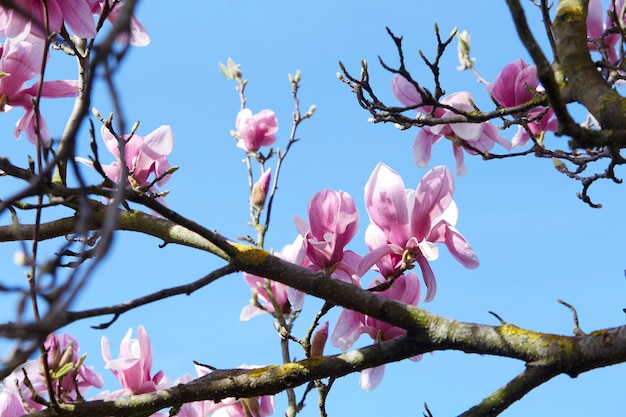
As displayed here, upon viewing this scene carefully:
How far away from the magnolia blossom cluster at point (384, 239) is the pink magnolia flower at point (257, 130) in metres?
2.08

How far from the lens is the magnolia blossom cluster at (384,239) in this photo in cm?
193

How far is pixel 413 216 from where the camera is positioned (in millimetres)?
1948

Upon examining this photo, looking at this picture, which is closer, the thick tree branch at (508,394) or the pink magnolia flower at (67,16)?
the thick tree branch at (508,394)

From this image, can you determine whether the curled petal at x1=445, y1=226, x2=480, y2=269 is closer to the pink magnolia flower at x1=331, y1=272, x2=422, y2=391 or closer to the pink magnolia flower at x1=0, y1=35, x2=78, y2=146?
the pink magnolia flower at x1=331, y1=272, x2=422, y2=391

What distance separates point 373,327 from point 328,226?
0.31 meters

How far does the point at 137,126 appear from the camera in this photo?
86.6 inches

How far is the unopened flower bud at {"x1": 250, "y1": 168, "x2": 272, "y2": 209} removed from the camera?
3.29 meters

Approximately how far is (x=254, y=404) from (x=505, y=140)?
1.28 meters

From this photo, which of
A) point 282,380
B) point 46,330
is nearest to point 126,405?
point 282,380

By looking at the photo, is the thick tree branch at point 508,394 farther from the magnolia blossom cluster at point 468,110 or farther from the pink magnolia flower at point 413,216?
the magnolia blossom cluster at point 468,110

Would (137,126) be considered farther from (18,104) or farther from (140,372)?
(140,372)

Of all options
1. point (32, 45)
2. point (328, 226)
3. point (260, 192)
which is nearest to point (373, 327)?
point (328, 226)

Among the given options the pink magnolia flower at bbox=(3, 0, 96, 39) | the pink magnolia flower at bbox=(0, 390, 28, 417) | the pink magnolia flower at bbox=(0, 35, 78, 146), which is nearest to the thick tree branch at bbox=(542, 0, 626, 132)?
the pink magnolia flower at bbox=(3, 0, 96, 39)

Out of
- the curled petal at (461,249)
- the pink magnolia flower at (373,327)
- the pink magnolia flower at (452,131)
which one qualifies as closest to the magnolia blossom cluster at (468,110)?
the pink magnolia flower at (452,131)
